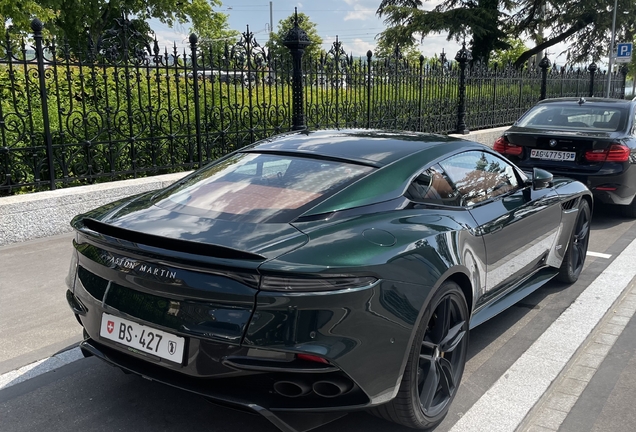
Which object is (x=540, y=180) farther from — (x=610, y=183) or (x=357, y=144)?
(x=610, y=183)

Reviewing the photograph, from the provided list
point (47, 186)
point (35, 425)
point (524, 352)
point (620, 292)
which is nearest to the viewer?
point (35, 425)

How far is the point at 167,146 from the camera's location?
7.95m

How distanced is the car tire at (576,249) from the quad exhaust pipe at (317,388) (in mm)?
3324

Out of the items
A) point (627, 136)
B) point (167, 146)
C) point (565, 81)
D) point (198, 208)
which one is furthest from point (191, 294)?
point (565, 81)

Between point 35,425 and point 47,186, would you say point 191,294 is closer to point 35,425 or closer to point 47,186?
point 35,425

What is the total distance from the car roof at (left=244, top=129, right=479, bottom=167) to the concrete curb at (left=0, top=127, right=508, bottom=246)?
362 centimetres

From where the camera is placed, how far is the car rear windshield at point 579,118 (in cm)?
769

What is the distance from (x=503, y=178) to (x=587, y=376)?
1397 millimetres

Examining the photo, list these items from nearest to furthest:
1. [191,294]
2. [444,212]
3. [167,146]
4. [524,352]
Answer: [191,294]
[444,212]
[524,352]
[167,146]

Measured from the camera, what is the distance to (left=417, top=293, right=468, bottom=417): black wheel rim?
2807mm

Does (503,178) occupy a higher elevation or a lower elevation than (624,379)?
higher

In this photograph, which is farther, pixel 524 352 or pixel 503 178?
pixel 503 178

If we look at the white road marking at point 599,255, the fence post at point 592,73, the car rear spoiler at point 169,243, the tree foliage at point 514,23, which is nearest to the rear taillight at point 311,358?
the car rear spoiler at point 169,243

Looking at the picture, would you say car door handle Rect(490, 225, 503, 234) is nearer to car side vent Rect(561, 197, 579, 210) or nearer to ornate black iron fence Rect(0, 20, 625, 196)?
car side vent Rect(561, 197, 579, 210)
